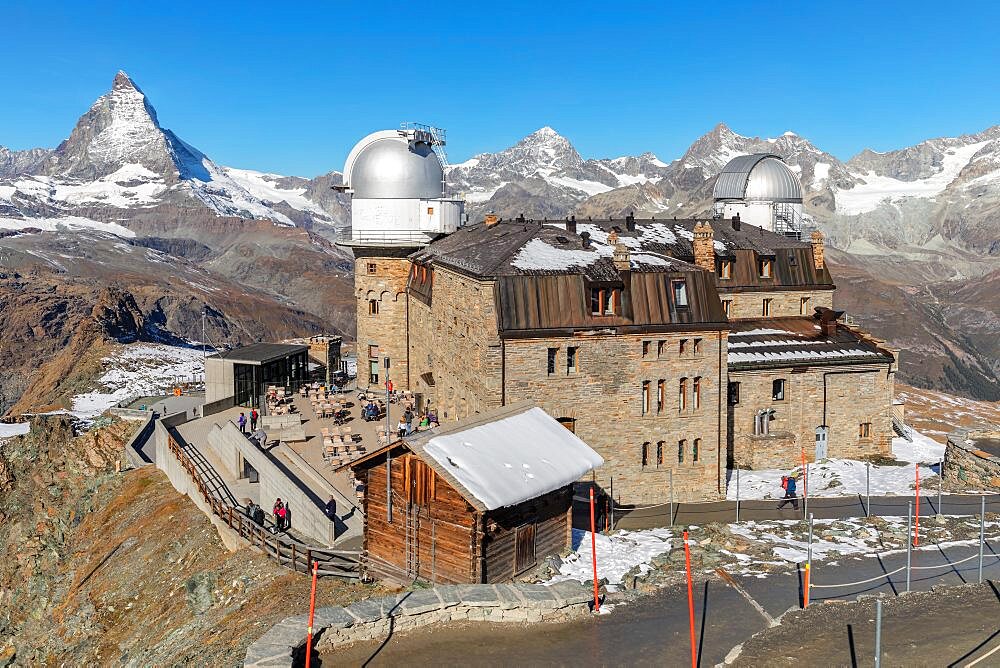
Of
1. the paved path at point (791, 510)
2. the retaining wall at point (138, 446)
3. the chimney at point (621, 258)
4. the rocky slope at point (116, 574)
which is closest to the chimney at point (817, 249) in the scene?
the paved path at point (791, 510)

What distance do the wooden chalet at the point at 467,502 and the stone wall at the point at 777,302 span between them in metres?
25.3

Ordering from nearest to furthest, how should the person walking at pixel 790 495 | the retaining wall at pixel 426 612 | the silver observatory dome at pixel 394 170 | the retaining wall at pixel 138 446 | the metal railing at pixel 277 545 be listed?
the retaining wall at pixel 426 612
the metal railing at pixel 277 545
the person walking at pixel 790 495
the retaining wall at pixel 138 446
the silver observatory dome at pixel 394 170

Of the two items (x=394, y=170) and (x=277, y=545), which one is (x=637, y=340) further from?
(x=394, y=170)

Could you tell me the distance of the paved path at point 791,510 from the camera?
33.0m

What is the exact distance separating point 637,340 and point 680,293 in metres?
2.79

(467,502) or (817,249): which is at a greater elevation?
(817,249)

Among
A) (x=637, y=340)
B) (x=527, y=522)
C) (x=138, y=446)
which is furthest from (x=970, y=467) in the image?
(x=138, y=446)

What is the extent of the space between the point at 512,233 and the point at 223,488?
1703 centimetres

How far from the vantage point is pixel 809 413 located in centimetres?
4297

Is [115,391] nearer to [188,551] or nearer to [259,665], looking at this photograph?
[188,551]

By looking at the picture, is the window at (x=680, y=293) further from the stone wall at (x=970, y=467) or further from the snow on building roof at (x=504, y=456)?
the stone wall at (x=970, y=467)

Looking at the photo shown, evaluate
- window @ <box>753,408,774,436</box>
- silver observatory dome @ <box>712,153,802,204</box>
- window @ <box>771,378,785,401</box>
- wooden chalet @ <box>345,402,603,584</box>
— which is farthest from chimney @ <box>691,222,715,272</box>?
wooden chalet @ <box>345,402,603,584</box>

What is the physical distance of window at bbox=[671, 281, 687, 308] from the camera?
118 ft

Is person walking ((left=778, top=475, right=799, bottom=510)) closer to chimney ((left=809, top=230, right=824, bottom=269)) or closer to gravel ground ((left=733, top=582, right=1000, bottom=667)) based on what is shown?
gravel ground ((left=733, top=582, right=1000, bottom=667))
